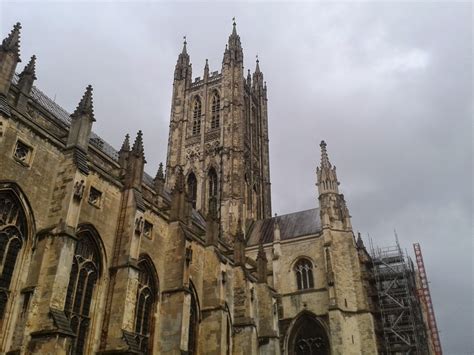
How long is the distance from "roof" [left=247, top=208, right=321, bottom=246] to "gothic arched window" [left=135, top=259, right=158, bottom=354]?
16.1 m

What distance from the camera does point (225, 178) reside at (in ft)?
126

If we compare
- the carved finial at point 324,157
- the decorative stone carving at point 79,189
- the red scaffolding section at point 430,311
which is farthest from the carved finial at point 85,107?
the red scaffolding section at point 430,311

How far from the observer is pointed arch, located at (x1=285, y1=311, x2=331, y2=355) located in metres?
28.0

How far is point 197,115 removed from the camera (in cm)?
4547

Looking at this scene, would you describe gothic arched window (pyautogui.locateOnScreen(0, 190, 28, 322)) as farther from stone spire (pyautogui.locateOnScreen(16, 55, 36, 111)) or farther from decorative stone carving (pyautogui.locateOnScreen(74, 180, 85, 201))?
stone spire (pyautogui.locateOnScreen(16, 55, 36, 111))

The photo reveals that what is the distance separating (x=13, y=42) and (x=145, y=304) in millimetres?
11266

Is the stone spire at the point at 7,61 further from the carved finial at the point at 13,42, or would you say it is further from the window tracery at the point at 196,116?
the window tracery at the point at 196,116

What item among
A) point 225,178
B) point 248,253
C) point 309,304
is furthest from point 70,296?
point 225,178

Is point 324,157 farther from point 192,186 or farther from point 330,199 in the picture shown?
point 192,186

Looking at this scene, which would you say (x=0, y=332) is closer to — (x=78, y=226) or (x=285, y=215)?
(x=78, y=226)

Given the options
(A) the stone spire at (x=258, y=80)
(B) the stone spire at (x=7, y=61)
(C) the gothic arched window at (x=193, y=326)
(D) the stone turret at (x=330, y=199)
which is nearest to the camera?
(B) the stone spire at (x=7, y=61)

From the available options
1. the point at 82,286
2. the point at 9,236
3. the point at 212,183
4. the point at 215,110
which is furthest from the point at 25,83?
the point at 215,110

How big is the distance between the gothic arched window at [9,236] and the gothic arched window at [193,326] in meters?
9.58

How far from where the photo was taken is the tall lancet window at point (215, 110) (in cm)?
4362
